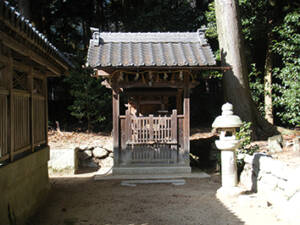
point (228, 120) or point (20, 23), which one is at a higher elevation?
point (20, 23)

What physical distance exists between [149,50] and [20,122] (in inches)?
168

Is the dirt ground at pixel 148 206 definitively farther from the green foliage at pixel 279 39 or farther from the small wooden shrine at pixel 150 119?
the green foliage at pixel 279 39

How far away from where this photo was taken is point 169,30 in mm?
13016

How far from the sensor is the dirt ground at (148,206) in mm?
4105

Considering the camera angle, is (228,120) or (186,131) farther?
(186,131)

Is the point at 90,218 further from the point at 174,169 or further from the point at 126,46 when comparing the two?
the point at 126,46

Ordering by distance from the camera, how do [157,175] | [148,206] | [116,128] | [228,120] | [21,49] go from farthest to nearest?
[116,128] < [157,175] < [228,120] < [148,206] < [21,49]

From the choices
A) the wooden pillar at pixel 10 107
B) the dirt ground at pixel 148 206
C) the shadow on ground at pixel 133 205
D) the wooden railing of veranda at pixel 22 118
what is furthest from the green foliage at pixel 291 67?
the wooden pillar at pixel 10 107

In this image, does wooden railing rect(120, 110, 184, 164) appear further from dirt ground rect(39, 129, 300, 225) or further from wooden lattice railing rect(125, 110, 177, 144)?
dirt ground rect(39, 129, 300, 225)

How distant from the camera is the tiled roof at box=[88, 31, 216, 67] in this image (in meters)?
6.73

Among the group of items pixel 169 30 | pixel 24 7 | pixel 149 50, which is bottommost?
pixel 149 50

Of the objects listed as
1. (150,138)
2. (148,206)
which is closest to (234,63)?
(150,138)

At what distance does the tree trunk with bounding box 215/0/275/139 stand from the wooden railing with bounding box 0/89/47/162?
20.3ft

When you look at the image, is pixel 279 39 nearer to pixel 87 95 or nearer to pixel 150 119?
pixel 150 119
